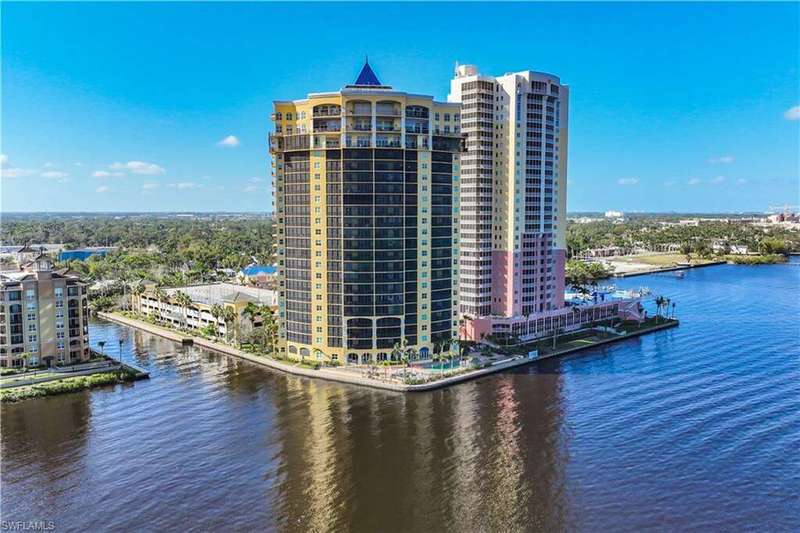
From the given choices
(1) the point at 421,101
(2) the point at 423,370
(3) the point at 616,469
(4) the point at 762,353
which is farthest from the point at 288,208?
(4) the point at 762,353

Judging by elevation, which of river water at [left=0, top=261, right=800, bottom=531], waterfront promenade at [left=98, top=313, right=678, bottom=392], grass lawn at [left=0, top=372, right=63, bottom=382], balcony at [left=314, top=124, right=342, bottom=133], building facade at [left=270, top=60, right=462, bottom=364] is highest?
balcony at [left=314, top=124, right=342, bottom=133]

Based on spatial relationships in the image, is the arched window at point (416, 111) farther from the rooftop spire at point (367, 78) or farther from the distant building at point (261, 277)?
the distant building at point (261, 277)

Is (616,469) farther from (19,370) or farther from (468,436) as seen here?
(19,370)

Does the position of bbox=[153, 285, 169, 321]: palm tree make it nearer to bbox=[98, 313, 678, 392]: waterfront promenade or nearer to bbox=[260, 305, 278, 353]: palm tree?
bbox=[98, 313, 678, 392]: waterfront promenade

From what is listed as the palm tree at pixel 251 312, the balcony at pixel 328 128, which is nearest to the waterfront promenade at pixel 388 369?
the palm tree at pixel 251 312

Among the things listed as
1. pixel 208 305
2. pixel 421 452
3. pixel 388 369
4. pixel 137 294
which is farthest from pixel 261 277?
pixel 421 452

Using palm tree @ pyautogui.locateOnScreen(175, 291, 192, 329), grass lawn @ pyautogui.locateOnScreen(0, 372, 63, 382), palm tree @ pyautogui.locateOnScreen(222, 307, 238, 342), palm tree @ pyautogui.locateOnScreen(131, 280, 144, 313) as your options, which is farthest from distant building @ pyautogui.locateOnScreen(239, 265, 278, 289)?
grass lawn @ pyautogui.locateOnScreen(0, 372, 63, 382)
